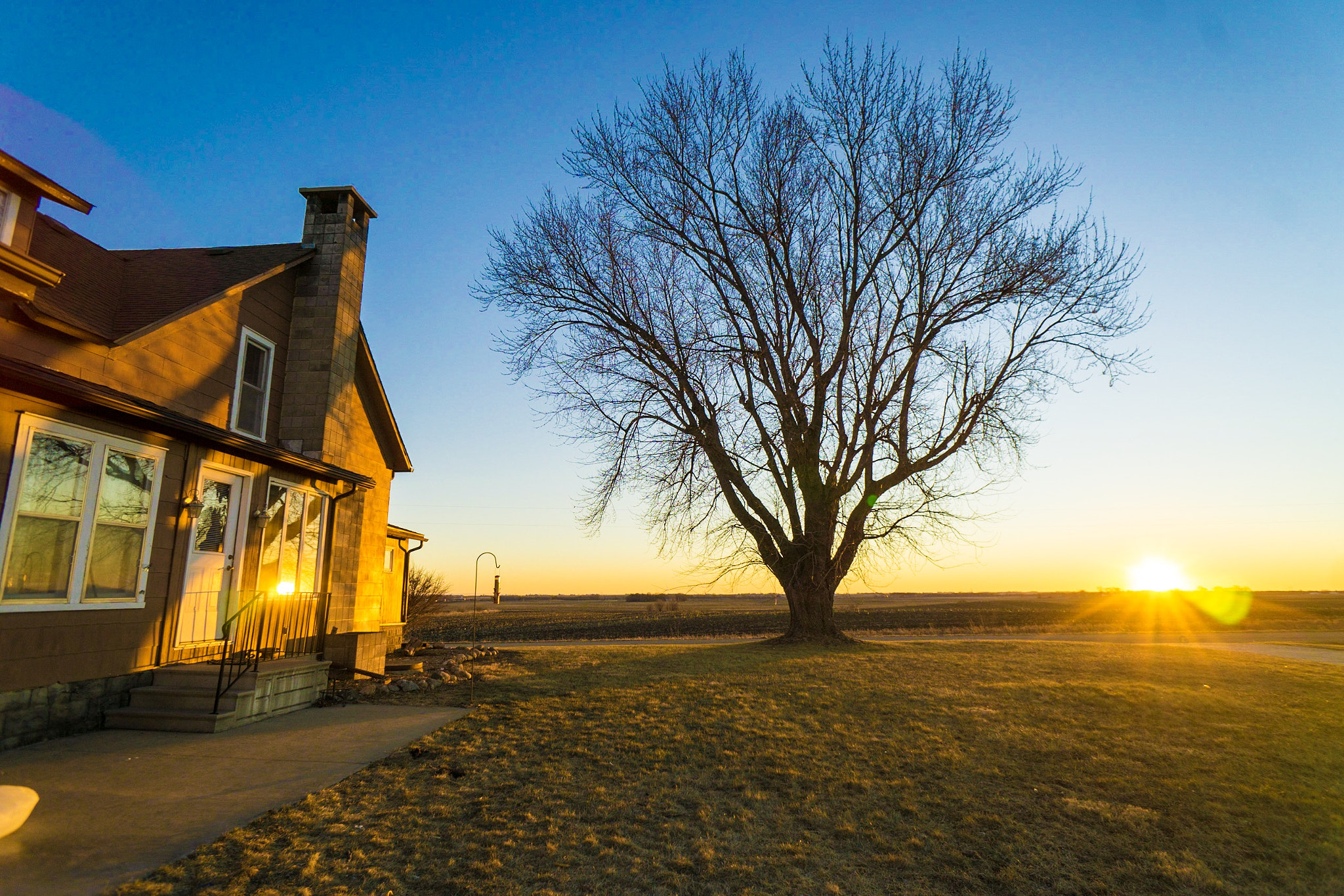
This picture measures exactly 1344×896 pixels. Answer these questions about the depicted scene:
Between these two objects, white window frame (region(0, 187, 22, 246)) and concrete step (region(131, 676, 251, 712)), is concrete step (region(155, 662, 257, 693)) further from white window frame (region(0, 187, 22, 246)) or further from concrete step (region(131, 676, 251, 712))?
white window frame (region(0, 187, 22, 246))

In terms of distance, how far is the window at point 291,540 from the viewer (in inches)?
414

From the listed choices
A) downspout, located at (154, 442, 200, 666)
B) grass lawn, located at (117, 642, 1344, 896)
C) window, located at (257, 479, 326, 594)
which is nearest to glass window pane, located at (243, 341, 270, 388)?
window, located at (257, 479, 326, 594)

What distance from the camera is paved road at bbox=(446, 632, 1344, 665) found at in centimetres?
1555

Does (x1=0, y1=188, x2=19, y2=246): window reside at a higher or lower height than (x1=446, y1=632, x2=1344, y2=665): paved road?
higher

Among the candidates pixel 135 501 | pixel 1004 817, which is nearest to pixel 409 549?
pixel 135 501

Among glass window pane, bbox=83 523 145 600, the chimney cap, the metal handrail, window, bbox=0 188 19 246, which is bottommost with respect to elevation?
the metal handrail

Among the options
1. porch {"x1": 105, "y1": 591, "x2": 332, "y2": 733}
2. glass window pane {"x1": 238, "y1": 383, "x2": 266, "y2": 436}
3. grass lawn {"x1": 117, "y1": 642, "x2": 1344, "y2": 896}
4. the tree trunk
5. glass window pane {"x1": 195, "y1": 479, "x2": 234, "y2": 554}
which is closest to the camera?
grass lawn {"x1": 117, "y1": 642, "x2": 1344, "y2": 896}

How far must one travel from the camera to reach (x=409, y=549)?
20.9 m

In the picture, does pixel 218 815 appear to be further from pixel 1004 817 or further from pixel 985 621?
pixel 985 621

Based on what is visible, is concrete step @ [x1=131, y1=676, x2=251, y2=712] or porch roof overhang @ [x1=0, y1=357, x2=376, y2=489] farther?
concrete step @ [x1=131, y1=676, x2=251, y2=712]

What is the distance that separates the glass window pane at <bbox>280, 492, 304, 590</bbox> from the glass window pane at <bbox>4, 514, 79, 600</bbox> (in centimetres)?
371

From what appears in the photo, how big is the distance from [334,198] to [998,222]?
1506 cm

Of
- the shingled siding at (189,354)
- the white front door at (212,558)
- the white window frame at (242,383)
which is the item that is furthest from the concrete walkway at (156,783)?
the white window frame at (242,383)

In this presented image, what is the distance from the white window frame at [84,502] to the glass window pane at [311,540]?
10.7 feet
